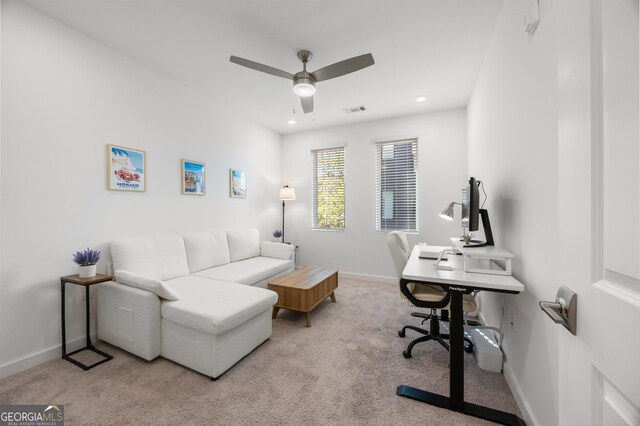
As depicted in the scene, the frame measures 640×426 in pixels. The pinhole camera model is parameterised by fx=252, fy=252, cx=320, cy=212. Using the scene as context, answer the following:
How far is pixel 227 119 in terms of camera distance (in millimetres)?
3900

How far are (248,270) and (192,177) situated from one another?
145 centimetres

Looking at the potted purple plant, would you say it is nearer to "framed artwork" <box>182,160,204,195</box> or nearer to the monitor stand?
"framed artwork" <box>182,160,204,195</box>

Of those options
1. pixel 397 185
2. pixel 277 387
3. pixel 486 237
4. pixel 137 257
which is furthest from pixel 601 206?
pixel 397 185

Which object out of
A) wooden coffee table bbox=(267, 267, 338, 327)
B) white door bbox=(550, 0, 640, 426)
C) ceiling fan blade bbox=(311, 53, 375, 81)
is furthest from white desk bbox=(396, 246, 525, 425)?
ceiling fan blade bbox=(311, 53, 375, 81)

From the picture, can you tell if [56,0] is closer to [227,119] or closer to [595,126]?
[227,119]

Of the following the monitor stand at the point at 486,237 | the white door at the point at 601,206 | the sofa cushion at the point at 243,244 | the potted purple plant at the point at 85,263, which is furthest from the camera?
the sofa cushion at the point at 243,244

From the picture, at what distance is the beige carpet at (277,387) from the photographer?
1.54 meters

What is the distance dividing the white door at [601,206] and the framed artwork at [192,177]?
11.6 feet

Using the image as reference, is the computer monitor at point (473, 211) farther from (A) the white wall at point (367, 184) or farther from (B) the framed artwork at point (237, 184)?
(B) the framed artwork at point (237, 184)

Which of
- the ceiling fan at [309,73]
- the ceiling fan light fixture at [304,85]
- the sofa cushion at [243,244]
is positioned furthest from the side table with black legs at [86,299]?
the ceiling fan light fixture at [304,85]

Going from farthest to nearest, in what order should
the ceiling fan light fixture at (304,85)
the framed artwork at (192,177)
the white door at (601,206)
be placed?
the framed artwork at (192,177), the ceiling fan light fixture at (304,85), the white door at (601,206)

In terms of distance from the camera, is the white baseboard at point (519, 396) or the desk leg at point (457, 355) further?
the desk leg at point (457, 355)

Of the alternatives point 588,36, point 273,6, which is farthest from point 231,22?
point 588,36

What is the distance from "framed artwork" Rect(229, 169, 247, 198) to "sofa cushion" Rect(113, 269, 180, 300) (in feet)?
6.52
